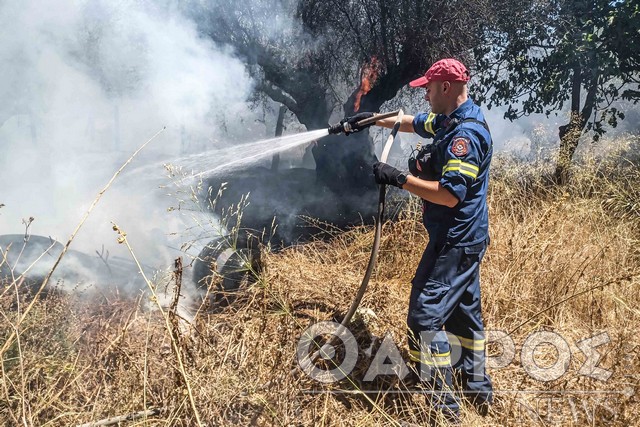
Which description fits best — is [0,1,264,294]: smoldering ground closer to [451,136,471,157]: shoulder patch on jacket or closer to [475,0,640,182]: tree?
[451,136,471,157]: shoulder patch on jacket

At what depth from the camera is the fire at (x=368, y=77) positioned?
21.8ft

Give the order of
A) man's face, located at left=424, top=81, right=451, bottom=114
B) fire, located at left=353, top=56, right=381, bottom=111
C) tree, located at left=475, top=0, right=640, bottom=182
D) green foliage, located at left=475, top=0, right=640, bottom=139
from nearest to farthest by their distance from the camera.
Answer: man's face, located at left=424, top=81, right=451, bottom=114
tree, located at left=475, top=0, right=640, bottom=182
green foliage, located at left=475, top=0, right=640, bottom=139
fire, located at left=353, top=56, right=381, bottom=111

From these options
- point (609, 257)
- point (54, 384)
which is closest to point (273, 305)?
point (54, 384)

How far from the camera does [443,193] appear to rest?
219 centimetres

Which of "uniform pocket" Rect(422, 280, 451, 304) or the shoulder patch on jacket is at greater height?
the shoulder patch on jacket

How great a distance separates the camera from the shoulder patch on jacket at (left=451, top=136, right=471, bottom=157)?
218 cm

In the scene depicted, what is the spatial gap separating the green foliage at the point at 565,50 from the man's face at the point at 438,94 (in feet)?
13.5

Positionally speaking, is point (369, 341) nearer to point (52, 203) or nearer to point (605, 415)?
point (605, 415)

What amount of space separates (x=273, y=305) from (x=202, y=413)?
1023 millimetres

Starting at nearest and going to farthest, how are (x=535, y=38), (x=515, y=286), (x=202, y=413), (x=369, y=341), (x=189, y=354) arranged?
1. (x=202, y=413)
2. (x=189, y=354)
3. (x=369, y=341)
4. (x=515, y=286)
5. (x=535, y=38)

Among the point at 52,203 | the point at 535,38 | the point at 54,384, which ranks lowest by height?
the point at 52,203

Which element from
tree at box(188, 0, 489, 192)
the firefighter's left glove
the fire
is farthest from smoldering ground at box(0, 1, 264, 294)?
the firefighter's left glove
